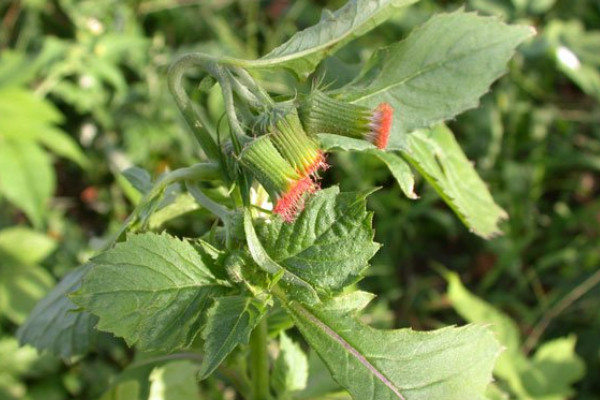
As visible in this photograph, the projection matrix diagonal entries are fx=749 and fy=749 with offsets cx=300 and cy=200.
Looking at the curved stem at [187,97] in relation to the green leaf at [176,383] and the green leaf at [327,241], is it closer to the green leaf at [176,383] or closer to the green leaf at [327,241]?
the green leaf at [327,241]

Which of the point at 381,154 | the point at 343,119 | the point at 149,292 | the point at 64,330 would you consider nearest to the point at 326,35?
the point at 343,119

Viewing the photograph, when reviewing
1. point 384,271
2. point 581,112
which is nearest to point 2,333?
point 384,271

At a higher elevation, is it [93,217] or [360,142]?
[360,142]

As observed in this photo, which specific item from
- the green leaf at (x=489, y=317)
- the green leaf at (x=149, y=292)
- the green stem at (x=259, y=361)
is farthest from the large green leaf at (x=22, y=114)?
the green leaf at (x=149, y=292)

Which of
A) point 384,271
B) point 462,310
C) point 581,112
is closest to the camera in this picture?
point 462,310

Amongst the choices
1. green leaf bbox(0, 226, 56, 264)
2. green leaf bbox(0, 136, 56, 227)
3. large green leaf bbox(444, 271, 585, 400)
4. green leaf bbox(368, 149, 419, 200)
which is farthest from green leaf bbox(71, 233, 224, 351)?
green leaf bbox(0, 226, 56, 264)

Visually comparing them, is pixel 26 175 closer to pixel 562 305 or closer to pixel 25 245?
pixel 25 245

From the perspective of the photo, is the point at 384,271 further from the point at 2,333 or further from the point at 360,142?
the point at 360,142

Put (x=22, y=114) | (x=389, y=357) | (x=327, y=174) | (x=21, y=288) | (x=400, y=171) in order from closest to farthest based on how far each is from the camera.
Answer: (x=389, y=357)
(x=400, y=171)
(x=21, y=288)
(x=22, y=114)
(x=327, y=174)
